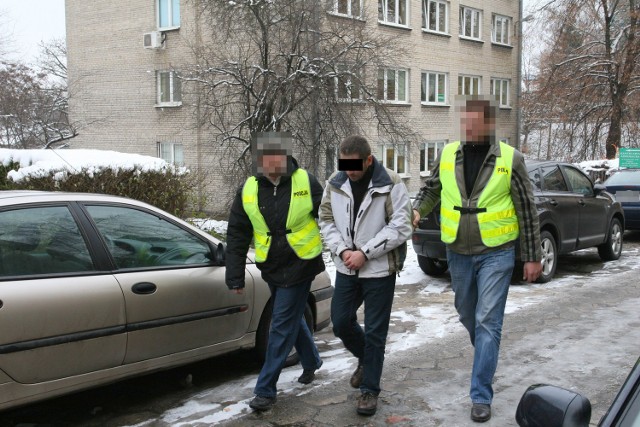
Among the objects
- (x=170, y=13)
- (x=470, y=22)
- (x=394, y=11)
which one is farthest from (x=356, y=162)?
(x=470, y=22)

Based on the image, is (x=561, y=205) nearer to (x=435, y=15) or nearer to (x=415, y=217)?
(x=415, y=217)

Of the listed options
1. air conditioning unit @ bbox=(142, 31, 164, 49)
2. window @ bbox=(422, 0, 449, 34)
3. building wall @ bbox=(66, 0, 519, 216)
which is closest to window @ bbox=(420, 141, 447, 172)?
building wall @ bbox=(66, 0, 519, 216)

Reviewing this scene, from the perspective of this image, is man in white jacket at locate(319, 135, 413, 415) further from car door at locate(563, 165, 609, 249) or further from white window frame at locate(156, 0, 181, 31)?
white window frame at locate(156, 0, 181, 31)

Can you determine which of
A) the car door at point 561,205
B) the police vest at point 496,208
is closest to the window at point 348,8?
the car door at point 561,205

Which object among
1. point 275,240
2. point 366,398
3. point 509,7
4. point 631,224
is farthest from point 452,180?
point 509,7

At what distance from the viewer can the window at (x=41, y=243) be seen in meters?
4.11

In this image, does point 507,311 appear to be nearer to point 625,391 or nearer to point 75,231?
point 75,231

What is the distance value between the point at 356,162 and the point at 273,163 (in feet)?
1.77

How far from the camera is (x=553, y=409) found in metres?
2.03

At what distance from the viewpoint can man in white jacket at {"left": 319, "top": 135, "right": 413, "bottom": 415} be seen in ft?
14.7

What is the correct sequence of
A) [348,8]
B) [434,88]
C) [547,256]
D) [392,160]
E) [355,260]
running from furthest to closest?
[434,88]
[392,160]
[348,8]
[547,256]
[355,260]

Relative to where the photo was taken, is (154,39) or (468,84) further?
(468,84)

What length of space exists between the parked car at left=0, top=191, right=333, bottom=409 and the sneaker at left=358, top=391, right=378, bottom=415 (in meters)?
1.14

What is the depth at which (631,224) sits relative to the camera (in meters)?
13.8
